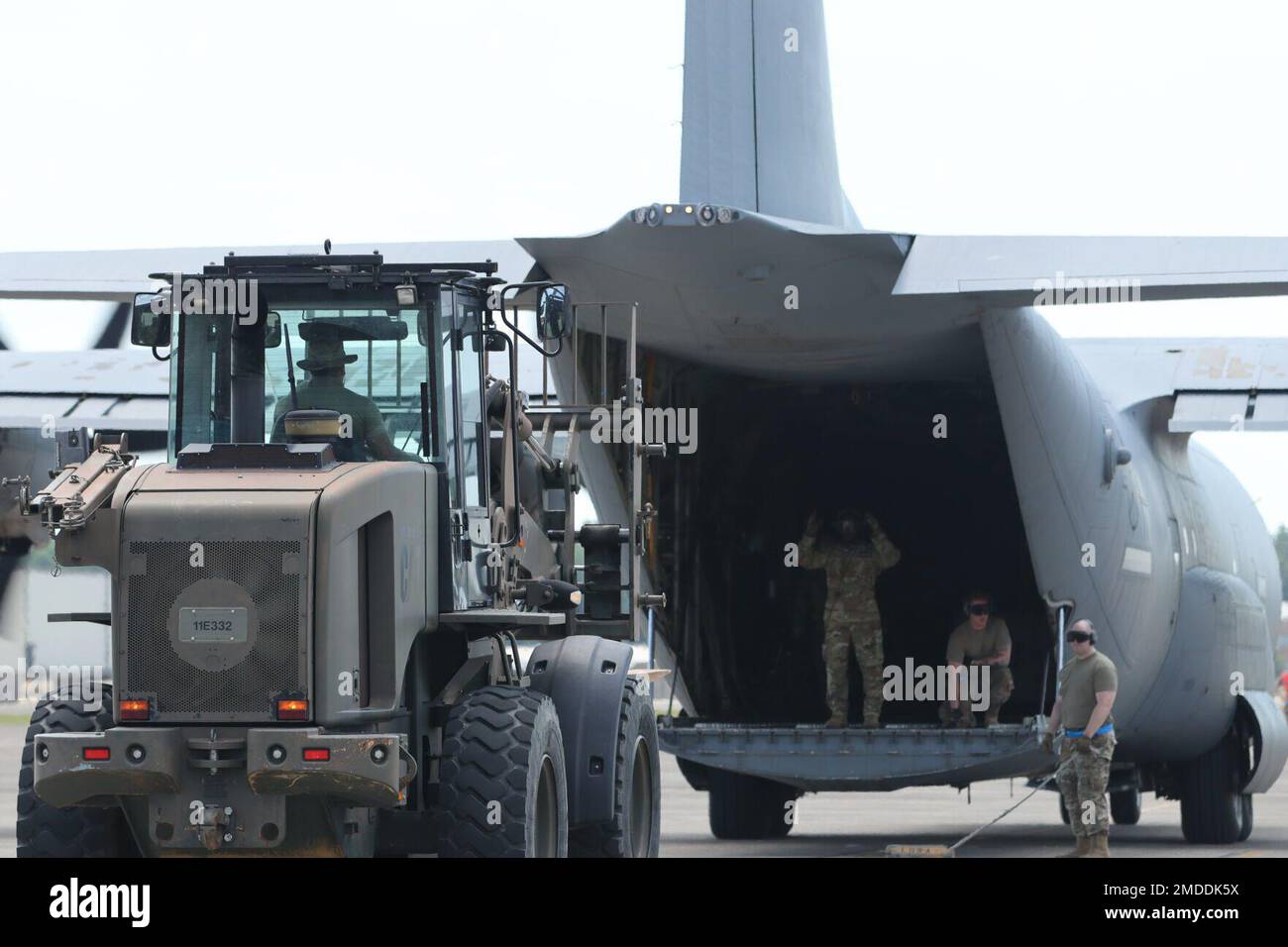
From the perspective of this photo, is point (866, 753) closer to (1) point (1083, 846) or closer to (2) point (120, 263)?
(1) point (1083, 846)

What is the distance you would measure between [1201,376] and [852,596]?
3563 mm

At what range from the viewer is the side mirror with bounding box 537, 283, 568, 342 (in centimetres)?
973

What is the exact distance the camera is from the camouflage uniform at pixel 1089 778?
14.3 m

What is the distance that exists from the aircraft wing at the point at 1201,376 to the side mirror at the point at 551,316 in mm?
7468

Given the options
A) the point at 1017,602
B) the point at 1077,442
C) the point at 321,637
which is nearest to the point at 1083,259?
the point at 1077,442

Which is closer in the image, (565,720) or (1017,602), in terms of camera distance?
(565,720)

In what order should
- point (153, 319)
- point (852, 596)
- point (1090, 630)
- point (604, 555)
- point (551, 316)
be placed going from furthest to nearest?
point (852, 596) → point (1090, 630) → point (604, 555) → point (551, 316) → point (153, 319)

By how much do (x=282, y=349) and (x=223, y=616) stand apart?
1.58 metres

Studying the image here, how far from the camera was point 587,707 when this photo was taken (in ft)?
33.9

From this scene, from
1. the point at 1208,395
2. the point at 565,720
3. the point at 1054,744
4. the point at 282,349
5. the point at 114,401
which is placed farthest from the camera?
the point at 114,401

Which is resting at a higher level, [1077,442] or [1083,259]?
[1083,259]

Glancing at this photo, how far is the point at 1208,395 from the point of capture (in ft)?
54.8

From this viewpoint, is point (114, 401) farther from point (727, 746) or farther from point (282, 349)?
point (282, 349)

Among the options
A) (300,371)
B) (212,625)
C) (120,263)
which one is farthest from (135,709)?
(120,263)
